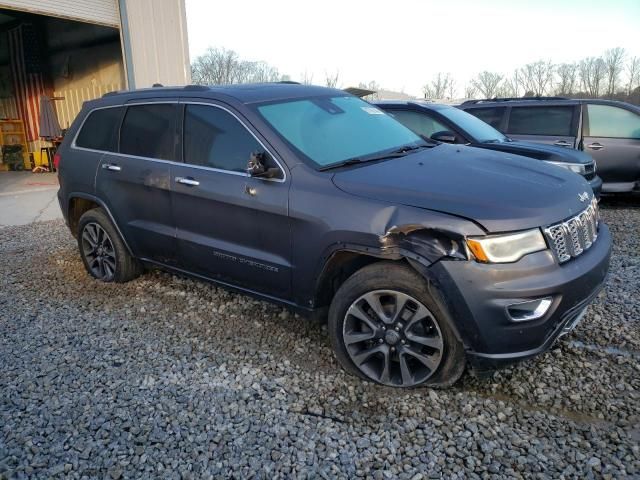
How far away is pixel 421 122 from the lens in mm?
6359

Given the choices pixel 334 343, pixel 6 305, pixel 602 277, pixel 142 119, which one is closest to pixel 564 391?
pixel 602 277

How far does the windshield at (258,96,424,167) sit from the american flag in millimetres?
13749

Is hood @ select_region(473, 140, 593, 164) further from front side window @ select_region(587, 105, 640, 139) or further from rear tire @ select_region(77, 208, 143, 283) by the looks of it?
rear tire @ select_region(77, 208, 143, 283)

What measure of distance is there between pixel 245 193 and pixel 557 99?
6.55 metres

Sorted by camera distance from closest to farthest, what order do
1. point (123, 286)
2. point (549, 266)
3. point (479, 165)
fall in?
point (549, 266)
point (479, 165)
point (123, 286)

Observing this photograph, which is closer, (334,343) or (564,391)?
(564,391)

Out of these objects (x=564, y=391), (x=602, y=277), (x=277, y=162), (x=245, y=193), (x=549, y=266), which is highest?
(x=277, y=162)

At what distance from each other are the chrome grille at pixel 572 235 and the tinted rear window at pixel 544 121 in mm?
5267

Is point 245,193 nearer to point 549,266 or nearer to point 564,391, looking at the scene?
point 549,266

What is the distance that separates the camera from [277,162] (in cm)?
327

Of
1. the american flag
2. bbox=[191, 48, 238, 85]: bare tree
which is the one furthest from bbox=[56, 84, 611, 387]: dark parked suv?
bbox=[191, 48, 238, 85]: bare tree

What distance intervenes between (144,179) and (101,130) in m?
0.97

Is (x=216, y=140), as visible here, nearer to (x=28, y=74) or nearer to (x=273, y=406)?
(x=273, y=406)

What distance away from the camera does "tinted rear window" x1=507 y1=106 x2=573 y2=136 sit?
781 centimetres
